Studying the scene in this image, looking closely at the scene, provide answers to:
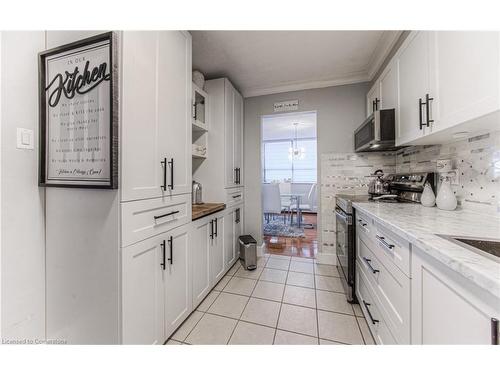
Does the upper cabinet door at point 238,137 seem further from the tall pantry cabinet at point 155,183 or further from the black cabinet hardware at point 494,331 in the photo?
the black cabinet hardware at point 494,331

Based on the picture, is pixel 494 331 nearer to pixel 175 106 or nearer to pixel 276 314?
pixel 276 314

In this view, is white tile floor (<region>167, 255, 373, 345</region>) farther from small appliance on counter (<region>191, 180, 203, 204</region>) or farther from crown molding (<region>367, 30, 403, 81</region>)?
crown molding (<region>367, 30, 403, 81</region>)

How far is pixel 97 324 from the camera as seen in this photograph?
103 cm

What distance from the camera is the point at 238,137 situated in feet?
8.99

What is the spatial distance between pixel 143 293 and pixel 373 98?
114 inches

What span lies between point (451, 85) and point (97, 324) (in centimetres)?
231

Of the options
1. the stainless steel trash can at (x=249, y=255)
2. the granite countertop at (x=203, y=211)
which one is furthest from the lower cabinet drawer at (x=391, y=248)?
the stainless steel trash can at (x=249, y=255)

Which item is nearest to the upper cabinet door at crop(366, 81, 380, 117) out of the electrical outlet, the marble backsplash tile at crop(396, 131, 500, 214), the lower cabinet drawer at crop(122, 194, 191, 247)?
the marble backsplash tile at crop(396, 131, 500, 214)

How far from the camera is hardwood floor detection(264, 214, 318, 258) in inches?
121

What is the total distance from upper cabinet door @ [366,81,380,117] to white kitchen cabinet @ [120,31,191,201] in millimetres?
1997

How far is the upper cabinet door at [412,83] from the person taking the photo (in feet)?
4.33

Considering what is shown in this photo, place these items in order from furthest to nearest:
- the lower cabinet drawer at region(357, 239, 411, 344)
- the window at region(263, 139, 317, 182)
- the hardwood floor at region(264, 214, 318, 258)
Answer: the window at region(263, 139, 317, 182), the hardwood floor at region(264, 214, 318, 258), the lower cabinet drawer at region(357, 239, 411, 344)
